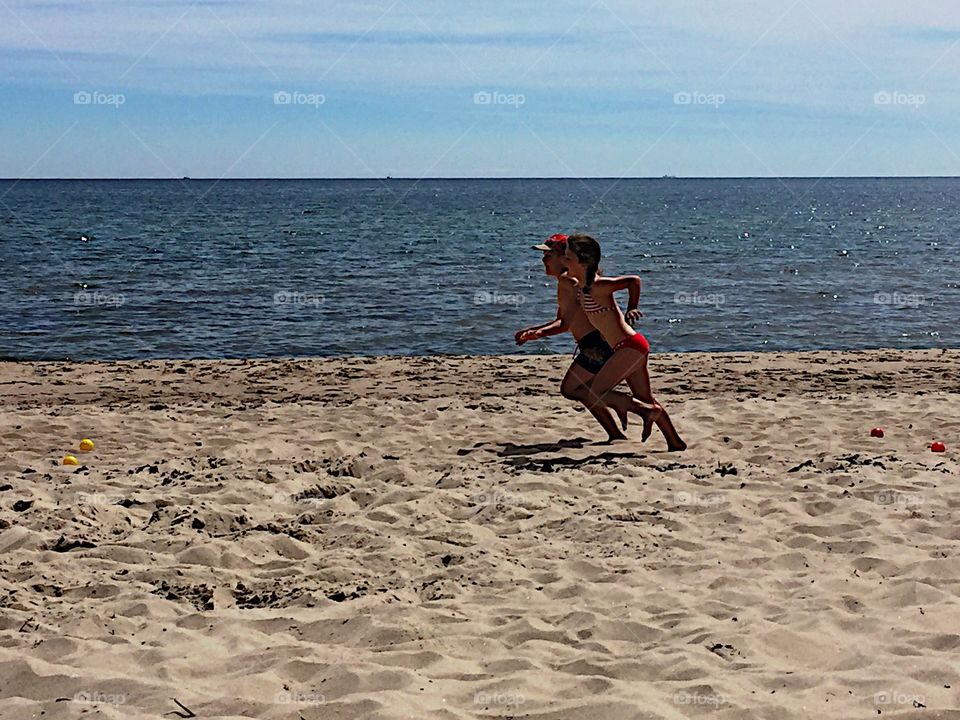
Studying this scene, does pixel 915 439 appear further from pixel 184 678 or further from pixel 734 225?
pixel 734 225

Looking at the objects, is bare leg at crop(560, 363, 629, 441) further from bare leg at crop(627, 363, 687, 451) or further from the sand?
the sand

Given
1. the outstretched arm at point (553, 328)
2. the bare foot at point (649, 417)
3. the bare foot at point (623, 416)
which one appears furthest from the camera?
the bare foot at point (623, 416)

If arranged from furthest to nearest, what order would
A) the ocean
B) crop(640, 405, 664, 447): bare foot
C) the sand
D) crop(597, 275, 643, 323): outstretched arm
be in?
the ocean → crop(640, 405, 664, 447): bare foot → crop(597, 275, 643, 323): outstretched arm → the sand

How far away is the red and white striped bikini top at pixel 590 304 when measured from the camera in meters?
7.95

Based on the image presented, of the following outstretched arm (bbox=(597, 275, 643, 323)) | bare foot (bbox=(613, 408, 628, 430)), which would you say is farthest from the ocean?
outstretched arm (bbox=(597, 275, 643, 323))

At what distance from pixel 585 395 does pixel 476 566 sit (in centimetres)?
294

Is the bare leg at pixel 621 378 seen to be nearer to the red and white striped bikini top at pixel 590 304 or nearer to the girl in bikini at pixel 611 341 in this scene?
the girl in bikini at pixel 611 341

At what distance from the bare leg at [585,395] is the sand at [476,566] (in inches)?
9.1

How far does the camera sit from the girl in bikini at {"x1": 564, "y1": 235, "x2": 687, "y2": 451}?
7.92 metres

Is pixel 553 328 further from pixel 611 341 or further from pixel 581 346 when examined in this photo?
pixel 611 341

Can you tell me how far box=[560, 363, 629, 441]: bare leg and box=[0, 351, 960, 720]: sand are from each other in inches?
9.1

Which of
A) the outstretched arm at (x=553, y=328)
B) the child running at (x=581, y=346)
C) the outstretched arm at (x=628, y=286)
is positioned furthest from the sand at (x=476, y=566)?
the outstretched arm at (x=628, y=286)

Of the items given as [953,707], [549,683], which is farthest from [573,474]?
[953,707]

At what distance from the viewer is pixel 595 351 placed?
8219mm
